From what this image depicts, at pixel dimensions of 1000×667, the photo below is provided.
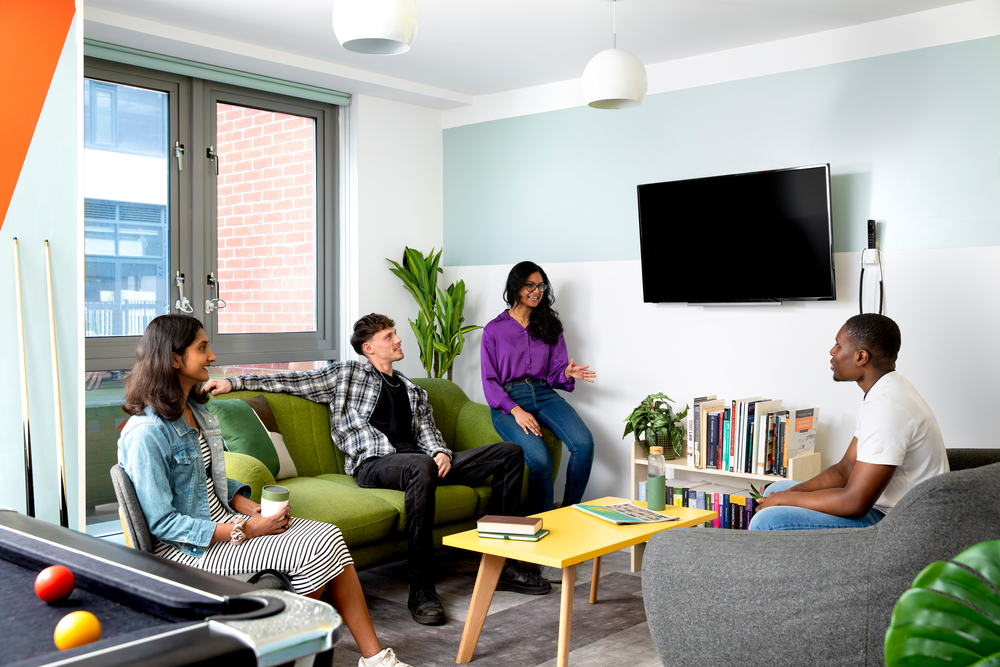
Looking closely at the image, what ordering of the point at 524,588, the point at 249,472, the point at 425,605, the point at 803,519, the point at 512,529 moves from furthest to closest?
the point at 524,588
the point at 425,605
the point at 249,472
the point at 512,529
the point at 803,519

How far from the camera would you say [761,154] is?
4188 mm

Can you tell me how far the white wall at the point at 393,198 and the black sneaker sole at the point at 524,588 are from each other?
191 cm

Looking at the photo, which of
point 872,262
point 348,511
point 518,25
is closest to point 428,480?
point 348,511

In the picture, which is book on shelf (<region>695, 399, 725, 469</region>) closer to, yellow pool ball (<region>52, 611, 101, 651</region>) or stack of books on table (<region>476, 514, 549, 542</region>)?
stack of books on table (<region>476, 514, 549, 542</region>)

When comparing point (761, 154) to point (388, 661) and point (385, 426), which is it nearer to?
point (385, 426)

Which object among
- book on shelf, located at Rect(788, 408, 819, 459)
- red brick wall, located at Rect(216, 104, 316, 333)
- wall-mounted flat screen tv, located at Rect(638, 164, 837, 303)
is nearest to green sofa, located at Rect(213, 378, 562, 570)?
red brick wall, located at Rect(216, 104, 316, 333)

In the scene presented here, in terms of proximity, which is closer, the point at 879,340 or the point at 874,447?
the point at 874,447

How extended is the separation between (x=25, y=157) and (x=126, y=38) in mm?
1106

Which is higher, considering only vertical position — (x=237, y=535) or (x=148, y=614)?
(x=148, y=614)

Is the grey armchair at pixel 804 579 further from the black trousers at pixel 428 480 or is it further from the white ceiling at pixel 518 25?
the white ceiling at pixel 518 25

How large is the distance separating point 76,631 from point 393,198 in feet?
13.8

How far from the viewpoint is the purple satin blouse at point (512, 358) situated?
457 cm

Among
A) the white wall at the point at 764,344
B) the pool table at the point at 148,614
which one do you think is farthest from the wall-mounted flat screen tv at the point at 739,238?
the pool table at the point at 148,614

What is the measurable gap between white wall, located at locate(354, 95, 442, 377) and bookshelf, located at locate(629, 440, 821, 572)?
169cm
